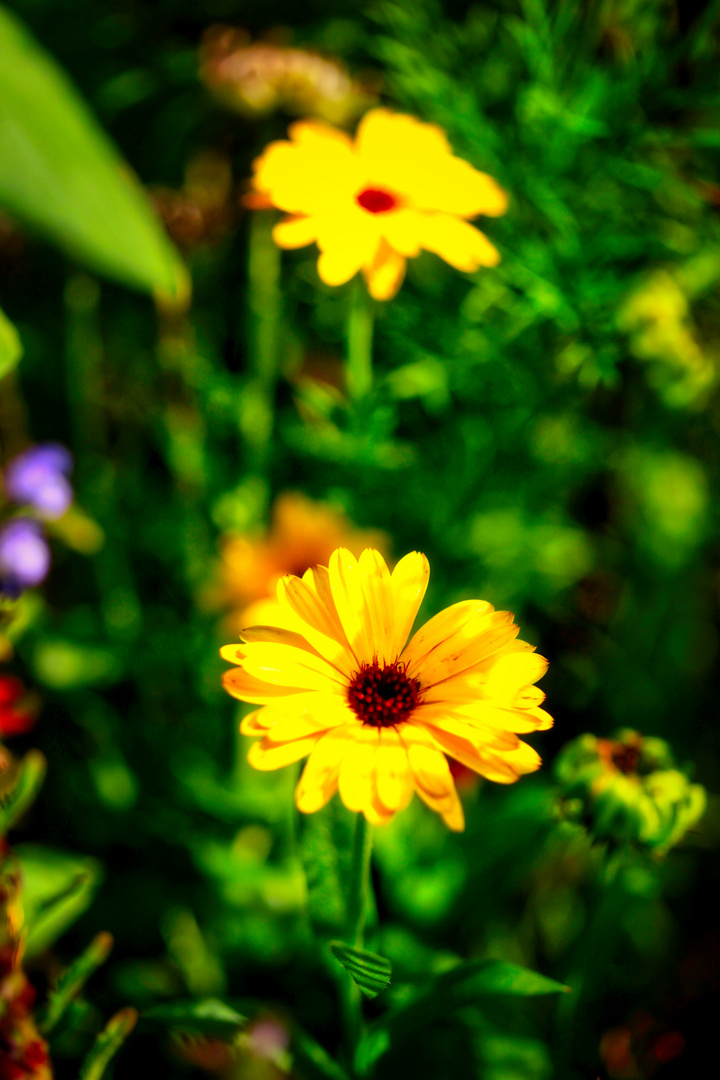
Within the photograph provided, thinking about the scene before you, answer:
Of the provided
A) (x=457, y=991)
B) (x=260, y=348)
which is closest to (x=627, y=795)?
(x=457, y=991)

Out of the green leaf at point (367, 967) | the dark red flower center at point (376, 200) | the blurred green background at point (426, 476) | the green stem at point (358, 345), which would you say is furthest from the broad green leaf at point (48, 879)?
the dark red flower center at point (376, 200)

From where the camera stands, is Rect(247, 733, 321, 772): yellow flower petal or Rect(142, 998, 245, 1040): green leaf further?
Rect(142, 998, 245, 1040): green leaf

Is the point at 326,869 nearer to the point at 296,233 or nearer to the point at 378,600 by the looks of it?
the point at 378,600

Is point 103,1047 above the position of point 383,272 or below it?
below

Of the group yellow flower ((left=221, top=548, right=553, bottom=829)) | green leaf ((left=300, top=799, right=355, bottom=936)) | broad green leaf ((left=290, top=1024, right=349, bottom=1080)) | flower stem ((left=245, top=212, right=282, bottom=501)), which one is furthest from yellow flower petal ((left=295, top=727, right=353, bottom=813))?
flower stem ((left=245, top=212, right=282, bottom=501))

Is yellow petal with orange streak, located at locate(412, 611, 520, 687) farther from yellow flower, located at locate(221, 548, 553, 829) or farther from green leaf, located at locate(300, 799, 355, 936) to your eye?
green leaf, located at locate(300, 799, 355, 936)

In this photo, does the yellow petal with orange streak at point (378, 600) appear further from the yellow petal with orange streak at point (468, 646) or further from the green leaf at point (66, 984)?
the green leaf at point (66, 984)
